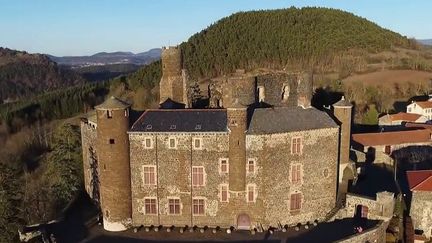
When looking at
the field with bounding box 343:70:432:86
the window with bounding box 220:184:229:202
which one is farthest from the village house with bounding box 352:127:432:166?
the field with bounding box 343:70:432:86

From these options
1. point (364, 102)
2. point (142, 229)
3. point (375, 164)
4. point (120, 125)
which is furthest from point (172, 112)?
point (364, 102)

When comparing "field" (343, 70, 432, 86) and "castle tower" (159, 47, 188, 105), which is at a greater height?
"castle tower" (159, 47, 188, 105)

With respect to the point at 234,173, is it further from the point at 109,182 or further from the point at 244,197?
the point at 109,182

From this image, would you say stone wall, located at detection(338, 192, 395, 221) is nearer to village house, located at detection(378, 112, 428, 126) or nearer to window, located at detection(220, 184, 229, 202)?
window, located at detection(220, 184, 229, 202)

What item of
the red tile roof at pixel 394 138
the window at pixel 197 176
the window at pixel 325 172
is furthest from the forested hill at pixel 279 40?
the window at pixel 197 176

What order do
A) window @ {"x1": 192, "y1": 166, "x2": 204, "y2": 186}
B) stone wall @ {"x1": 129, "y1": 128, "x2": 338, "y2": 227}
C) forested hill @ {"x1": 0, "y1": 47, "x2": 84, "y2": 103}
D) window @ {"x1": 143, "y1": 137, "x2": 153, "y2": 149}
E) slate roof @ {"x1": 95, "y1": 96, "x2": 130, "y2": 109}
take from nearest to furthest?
slate roof @ {"x1": 95, "y1": 96, "x2": 130, "y2": 109}
stone wall @ {"x1": 129, "y1": 128, "x2": 338, "y2": 227}
window @ {"x1": 143, "y1": 137, "x2": 153, "y2": 149}
window @ {"x1": 192, "y1": 166, "x2": 204, "y2": 186}
forested hill @ {"x1": 0, "y1": 47, "x2": 84, "y2": 103}

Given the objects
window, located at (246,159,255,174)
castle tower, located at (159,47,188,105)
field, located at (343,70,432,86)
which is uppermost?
castle tower, located at (159,47,188,105)
